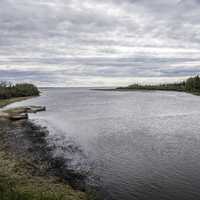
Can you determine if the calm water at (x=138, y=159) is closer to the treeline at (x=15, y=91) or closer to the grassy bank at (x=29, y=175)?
the grassy bank at (x=29, y=175)

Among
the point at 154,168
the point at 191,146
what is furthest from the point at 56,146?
the point at 191,146

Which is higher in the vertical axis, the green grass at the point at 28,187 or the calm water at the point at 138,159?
the green grass at the point at 28,187

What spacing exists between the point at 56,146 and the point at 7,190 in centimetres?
1545

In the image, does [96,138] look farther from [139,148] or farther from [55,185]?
[55,185]

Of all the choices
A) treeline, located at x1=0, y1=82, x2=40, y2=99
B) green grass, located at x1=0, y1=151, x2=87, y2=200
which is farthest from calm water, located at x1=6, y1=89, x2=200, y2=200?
treeline, located at x1=0, y1=82, x2=40, y2=99

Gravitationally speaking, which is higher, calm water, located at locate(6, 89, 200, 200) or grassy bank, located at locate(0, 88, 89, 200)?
grassy bank, located at locate(0, 88, 89, 200)

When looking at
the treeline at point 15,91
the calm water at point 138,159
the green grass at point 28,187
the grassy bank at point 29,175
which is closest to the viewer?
the green grass at point 28,187

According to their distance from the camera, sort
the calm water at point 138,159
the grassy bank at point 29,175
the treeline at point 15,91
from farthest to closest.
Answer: the treeline at point 15,91 → the calm water at point 138,159 → the grassy bank at point 29,175

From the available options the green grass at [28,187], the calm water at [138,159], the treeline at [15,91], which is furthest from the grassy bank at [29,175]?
the treeline at [15,91]

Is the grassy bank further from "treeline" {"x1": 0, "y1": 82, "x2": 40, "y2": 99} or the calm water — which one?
"treeline" {"x1": 0, "y1": 82, "x2": 40, "y2": 99}

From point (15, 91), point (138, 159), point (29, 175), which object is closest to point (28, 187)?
point (29, 175)

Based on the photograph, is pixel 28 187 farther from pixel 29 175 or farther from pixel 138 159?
pixel 138 159

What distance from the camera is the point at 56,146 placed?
2892 centimetres

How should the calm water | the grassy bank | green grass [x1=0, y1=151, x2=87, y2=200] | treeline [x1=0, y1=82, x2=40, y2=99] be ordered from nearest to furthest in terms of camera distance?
green grass [x1=0, y1=151, x2=87, y2=200], the grassy bank, the calm water, treeline [x1=0, y1=82, x2=40, y2=99]
